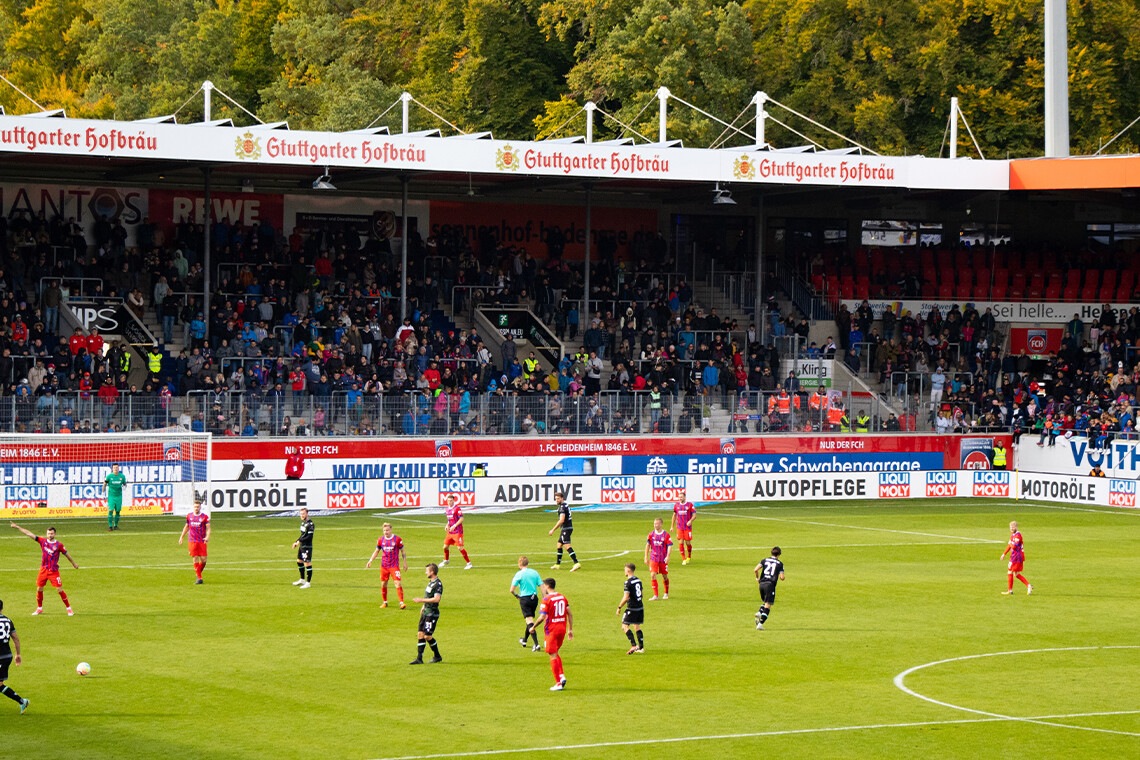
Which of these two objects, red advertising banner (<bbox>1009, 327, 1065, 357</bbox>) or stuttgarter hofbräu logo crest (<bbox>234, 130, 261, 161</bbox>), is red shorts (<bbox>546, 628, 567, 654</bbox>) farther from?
red advertising banner (<bbox>1009, 327, 1065, 357</bbox>)

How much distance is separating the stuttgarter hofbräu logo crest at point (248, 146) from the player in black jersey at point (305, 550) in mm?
17217

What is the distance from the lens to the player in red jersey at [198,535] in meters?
28.4

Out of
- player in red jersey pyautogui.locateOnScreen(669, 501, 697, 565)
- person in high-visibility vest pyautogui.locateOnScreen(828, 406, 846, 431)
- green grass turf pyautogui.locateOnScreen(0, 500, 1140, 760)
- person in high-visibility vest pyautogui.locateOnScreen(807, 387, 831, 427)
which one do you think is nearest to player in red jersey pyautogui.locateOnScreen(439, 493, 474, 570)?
green grass turf pyautogui.locateOnScreen(0, 500, 1140, 760)

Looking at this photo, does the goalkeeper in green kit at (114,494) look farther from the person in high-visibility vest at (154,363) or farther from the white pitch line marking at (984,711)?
the white pitch line marking at (984,711)

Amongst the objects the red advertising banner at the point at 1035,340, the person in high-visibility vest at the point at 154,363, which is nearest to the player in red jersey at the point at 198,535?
the person in high-visibility vest at the point at 154,363

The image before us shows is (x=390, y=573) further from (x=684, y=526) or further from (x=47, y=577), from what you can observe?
(x=684, y=526)

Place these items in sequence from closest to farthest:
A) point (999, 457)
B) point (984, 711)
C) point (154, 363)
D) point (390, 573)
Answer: point (984, 711)
point (390, 573)
point (154, 363)
point (999, 457)

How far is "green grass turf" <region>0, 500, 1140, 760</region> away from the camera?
17.6m

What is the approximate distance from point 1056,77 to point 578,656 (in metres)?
35.3

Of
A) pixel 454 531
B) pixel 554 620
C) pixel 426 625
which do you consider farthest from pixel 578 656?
pixel 454 531

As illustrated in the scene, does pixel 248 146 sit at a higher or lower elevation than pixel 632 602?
higher

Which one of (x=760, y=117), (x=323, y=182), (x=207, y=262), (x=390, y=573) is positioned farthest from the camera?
(x=760, y=117)

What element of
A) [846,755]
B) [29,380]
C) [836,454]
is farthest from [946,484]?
[846,755]

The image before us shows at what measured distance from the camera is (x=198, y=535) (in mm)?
28547
